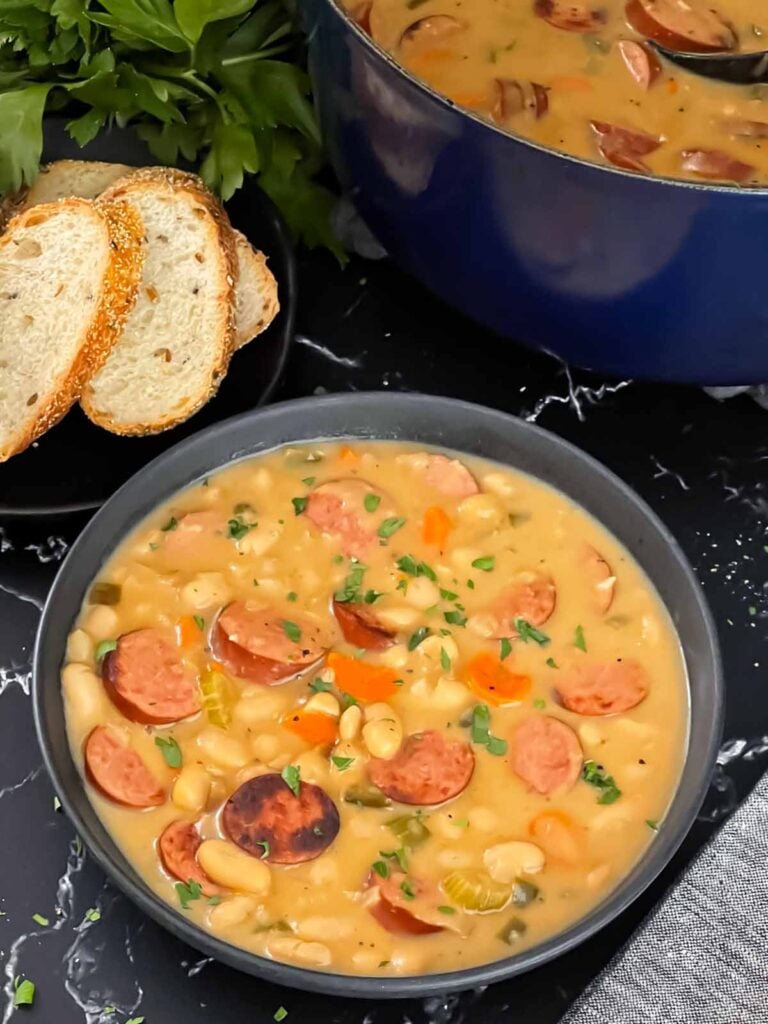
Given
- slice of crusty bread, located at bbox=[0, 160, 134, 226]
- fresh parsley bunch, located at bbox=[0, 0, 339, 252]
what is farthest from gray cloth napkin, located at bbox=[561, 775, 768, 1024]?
slice of crusty bread, located at bbox=[0, 160, 134, 226]

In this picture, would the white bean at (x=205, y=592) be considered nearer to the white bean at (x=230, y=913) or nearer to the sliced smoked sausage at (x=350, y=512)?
the sliced smoked sausage at (x=350, y=512)

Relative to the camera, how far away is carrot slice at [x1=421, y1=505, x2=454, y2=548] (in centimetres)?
190

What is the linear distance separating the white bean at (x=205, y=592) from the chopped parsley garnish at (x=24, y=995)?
0.51 meters

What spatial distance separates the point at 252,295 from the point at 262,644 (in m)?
0.68

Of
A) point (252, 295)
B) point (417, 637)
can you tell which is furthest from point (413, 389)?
point (417, 637)

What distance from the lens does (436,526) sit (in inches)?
75.0

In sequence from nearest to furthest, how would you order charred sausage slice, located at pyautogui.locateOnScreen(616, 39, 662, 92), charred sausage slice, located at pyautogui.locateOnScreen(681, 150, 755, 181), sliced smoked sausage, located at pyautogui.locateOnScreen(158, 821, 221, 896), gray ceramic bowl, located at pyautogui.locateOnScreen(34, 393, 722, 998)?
gray ceramic bowl, located at pyautogui.locateOnScreen(34, 393, 722, 998) < sliced smoked sausage, located at pyautogui.locateOnScreen(158, 821, 221, 896) < charred sausage slice, located at pyautogui.locateOnScreen(681, 150, 755, 181) < charred sausage slice, located at pyautogui.locateOnScreen(616, 39, 662, 92)

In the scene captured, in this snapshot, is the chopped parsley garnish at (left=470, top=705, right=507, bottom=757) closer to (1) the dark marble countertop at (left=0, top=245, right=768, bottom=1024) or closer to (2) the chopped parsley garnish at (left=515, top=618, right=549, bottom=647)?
(2) the chopped parsley garnish at (left=515, top=618, right=549, bottom=647)

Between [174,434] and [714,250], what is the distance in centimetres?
88

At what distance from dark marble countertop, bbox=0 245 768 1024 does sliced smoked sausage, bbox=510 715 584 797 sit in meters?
0.25

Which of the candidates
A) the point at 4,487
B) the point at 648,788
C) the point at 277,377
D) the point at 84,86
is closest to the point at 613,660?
the point at 648,788

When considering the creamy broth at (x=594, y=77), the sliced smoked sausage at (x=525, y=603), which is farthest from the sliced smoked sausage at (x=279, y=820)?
the creamy broth at (x=594, y=77)

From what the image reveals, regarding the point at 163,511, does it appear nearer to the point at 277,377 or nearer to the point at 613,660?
the point at 277,377

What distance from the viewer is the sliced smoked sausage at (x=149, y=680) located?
67.2 inches
